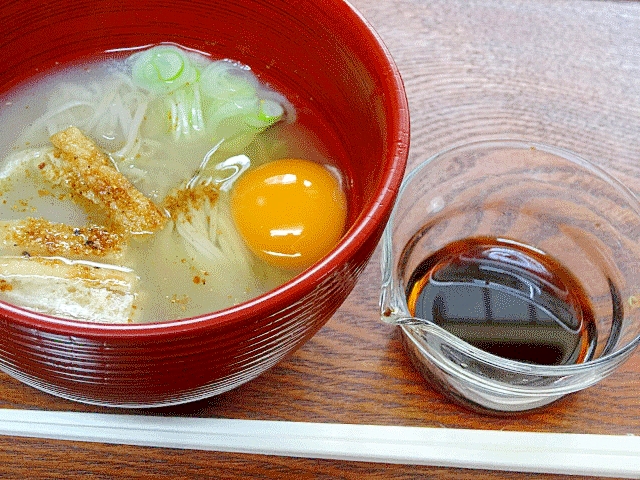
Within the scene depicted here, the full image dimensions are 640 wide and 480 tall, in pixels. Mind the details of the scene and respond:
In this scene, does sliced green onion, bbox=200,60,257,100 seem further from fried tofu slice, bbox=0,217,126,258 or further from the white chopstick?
the white chopstick

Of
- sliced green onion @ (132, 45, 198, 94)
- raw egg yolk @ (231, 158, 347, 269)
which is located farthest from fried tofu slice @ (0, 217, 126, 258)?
sliced green onion @ (132, 45, 198, 94)

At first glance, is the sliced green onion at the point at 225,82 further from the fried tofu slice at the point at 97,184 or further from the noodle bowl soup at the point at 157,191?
the fried tofu slice at the point at 97,184

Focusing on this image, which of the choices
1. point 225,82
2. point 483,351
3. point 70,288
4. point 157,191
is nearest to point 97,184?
point 157,191

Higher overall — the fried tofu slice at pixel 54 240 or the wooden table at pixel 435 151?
the fried tofu slice at pixel 54 240

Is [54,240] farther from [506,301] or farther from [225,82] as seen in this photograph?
[506,301]

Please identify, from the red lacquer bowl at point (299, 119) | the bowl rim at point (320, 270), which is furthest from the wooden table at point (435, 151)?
the bowl rim at point (320, 270)

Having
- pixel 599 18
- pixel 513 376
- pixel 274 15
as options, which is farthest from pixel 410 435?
pixel 599 18
